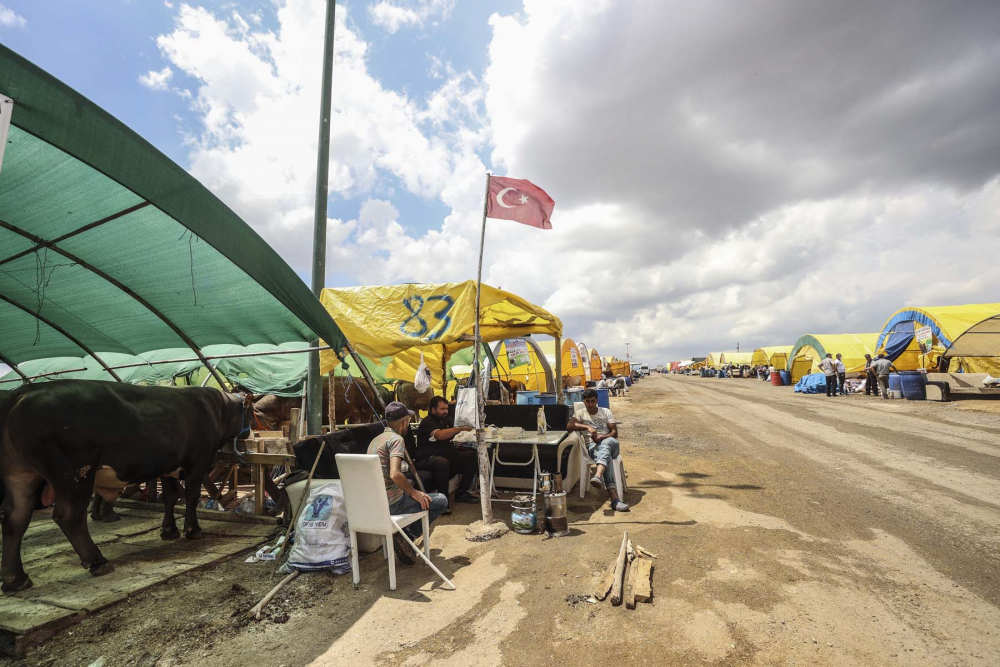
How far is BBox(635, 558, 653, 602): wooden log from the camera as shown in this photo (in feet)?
13.1

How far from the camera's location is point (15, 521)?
4.54m

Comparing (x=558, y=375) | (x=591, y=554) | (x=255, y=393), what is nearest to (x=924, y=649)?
(x=591, y=554)

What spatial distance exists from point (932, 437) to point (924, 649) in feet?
35.9

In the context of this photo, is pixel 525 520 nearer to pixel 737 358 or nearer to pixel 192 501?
pixel 192 501

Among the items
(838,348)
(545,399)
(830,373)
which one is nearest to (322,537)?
(545,399)

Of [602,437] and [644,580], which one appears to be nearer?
[644,580]

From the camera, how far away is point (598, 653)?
3.33m

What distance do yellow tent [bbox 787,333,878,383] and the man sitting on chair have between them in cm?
3315

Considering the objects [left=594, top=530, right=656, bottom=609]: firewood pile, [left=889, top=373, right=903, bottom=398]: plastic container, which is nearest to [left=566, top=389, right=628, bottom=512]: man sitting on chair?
[left=594, top=530, right=656, bottom=609]: firewood pile

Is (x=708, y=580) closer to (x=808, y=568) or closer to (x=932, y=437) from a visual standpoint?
(x=808, y=568)

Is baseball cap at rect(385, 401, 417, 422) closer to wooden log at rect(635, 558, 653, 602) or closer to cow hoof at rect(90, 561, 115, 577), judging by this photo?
wooden log at rect(635, 558, 653, 602)

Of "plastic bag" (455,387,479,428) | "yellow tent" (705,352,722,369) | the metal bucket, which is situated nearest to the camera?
the metal bucket

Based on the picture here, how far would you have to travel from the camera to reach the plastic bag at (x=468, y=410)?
6.40m

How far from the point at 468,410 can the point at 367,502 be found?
232 centimetres
